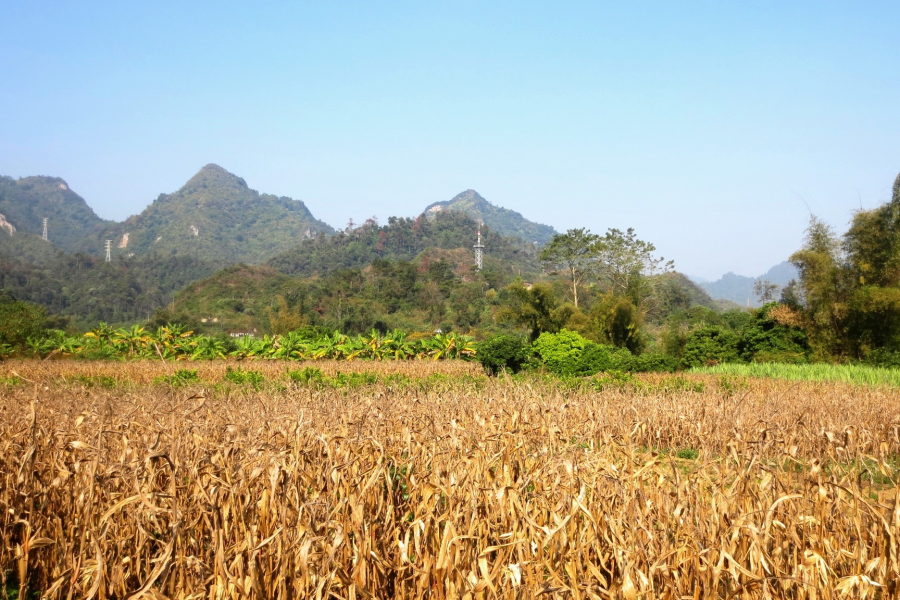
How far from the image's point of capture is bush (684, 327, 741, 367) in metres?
20.0

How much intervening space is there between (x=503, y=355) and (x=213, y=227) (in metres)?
121

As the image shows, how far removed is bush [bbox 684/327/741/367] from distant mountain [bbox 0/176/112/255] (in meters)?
125

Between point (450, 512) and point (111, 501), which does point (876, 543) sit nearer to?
point (450, 512)

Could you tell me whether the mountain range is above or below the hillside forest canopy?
above

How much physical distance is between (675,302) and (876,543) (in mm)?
54306

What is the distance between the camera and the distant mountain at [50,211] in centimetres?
12719

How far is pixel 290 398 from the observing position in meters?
6.20

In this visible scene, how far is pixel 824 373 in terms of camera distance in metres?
14.3

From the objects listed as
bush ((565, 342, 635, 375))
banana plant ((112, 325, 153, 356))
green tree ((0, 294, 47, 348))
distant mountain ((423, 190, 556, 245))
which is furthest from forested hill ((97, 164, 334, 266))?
bush ((565, 342, 635, 375))

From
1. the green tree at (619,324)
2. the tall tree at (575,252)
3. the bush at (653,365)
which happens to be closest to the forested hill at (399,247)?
the tall tree at (575,252)

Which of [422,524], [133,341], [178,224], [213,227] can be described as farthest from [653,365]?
[178,224]

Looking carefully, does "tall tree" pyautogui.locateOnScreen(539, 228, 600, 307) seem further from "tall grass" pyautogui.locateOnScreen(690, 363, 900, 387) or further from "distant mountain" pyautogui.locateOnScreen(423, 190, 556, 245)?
"distant mountain" pyautogui.locateOnScreen(423, 190, 556, 245)

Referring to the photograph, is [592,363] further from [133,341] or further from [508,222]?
[508,222]

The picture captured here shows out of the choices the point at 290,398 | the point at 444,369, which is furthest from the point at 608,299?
the point at 290,398
